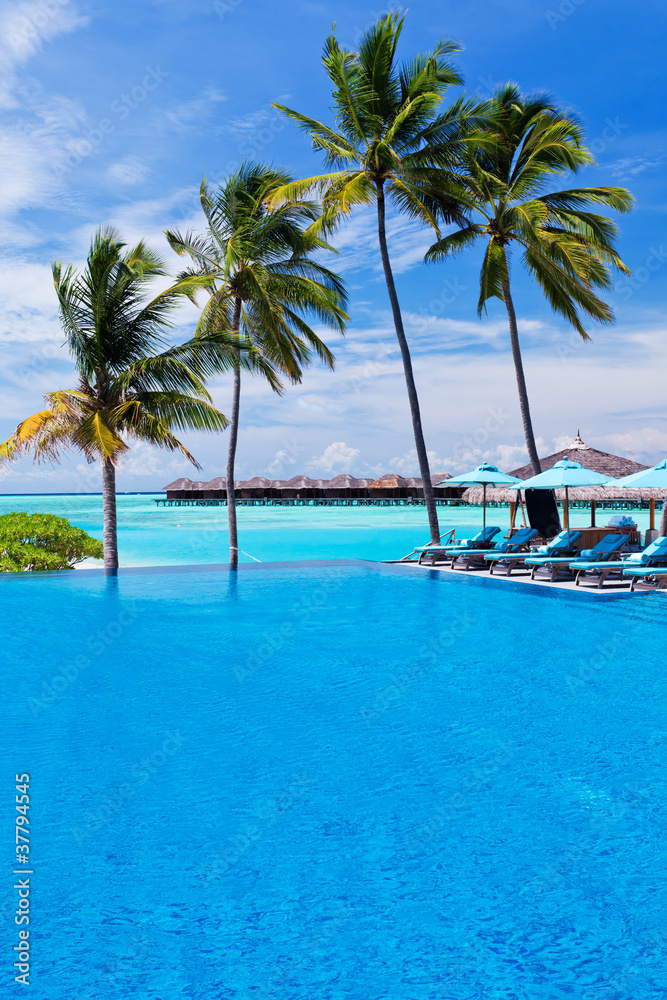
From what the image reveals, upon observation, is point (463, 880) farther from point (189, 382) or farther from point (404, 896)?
point (189, 382)

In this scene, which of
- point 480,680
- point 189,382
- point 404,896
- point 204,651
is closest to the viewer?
point 404,896

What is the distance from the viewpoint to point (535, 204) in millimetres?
17219

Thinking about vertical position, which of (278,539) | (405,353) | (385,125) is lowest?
(278,539)

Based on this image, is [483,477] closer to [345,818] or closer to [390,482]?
[345,818]

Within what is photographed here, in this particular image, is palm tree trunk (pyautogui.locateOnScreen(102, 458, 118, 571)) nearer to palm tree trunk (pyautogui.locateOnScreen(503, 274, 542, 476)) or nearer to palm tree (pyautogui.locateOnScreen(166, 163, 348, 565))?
palm tree (pyautogui.locateOnScreen(166, 163, 348, 565))

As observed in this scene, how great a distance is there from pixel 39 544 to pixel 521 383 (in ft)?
40.0

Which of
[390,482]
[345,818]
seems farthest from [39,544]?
[390,482]

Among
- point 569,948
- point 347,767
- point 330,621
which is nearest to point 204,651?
point 330,621

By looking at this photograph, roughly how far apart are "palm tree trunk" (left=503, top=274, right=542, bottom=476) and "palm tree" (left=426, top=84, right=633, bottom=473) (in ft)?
0.08

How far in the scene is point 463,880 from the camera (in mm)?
3666

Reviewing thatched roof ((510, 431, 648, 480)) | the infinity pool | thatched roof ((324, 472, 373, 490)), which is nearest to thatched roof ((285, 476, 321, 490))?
thatched roof ((324, 472, 373, 490))

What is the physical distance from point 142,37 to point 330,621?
31.6ft

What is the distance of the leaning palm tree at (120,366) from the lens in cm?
1577

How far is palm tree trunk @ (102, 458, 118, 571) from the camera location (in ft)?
54.5
